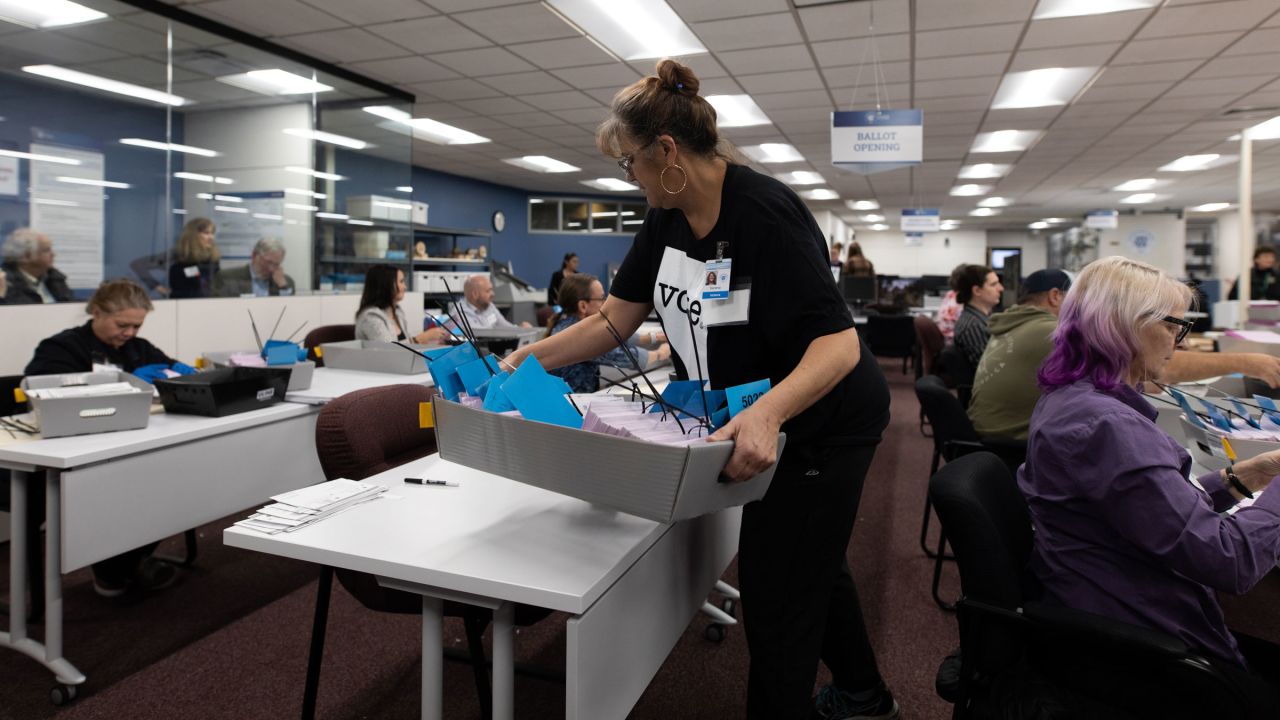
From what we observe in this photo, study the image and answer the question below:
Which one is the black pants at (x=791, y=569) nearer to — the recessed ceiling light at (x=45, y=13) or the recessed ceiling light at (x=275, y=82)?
Answer: the recessed ceiling light at (x=45, y=13)

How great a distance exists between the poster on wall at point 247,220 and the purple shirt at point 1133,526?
17.6ft

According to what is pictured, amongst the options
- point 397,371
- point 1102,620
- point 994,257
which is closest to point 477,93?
point 397,371

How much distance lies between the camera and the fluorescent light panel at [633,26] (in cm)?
475

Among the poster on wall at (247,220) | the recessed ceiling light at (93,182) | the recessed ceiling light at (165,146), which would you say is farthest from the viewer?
the poster on wall at (247,220)

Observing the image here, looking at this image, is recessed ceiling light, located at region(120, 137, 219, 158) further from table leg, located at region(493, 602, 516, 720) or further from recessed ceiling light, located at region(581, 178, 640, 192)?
recessed ceiling light, located at region(581, 178, 640, 192)

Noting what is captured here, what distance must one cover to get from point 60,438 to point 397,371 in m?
1.55

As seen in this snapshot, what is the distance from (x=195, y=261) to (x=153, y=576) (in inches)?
110

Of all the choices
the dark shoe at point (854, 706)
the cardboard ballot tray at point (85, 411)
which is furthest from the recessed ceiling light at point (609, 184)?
the dark shoe at point (854, 706)

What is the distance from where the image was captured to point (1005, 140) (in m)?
8.73

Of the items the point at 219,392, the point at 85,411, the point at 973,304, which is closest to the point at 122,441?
the point at 85,411

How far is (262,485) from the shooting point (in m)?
2.59

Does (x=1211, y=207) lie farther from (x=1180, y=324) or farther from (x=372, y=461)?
(x=372, y=461)

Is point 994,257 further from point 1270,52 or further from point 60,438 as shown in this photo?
point 60,438

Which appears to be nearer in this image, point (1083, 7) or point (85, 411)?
point (85, 411)
